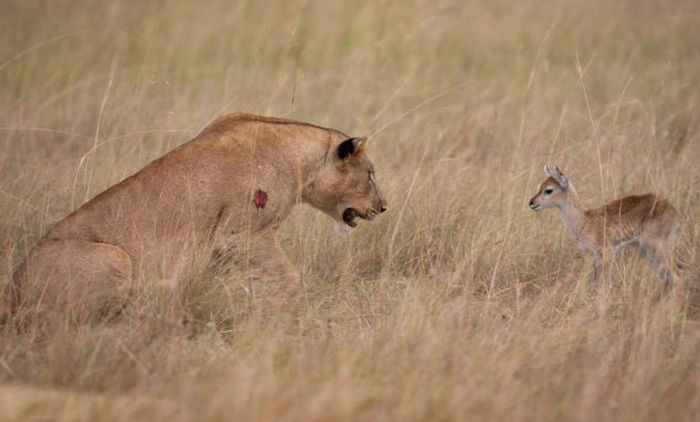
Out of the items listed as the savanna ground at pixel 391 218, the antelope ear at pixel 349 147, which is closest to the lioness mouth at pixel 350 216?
the savanna ground at pixel 391 218

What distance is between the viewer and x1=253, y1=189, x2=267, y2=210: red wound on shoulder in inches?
265

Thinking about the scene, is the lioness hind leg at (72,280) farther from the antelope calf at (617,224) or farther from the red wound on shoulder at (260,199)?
the antelope calf at (617,224)

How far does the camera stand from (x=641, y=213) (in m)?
7.47

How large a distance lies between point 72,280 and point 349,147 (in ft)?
7.03

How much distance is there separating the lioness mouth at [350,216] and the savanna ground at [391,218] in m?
0.18

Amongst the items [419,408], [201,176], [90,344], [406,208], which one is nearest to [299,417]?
[419,408]

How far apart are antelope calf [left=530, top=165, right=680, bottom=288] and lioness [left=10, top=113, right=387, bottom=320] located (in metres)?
1.43

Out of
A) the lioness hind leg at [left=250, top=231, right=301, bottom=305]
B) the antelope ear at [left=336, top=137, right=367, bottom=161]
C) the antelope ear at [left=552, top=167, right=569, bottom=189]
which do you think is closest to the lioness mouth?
the antelope ear at [left=336, top=137, right=367, bottom=161]

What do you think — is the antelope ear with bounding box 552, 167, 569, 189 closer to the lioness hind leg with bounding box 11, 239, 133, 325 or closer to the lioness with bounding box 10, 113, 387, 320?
the lioness with bounding box 10, 113, 387, 320

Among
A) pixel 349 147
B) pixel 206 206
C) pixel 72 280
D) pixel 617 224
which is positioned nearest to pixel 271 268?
pixel 206 206

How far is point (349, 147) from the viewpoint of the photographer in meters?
7.29

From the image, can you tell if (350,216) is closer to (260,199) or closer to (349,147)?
(349,147)

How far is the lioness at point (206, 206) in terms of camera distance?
6141mm

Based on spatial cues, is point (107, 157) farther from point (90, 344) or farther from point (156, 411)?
point (156, 411)
